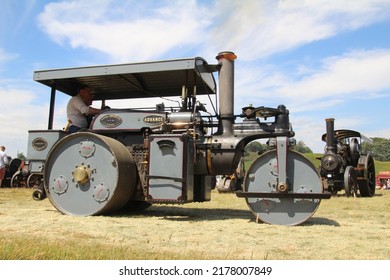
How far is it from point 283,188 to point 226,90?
1.79m

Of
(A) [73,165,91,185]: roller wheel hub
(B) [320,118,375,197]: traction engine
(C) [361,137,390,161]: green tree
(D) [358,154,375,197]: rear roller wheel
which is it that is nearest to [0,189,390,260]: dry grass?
(A) [73,165,91,185]: roller wheel hub

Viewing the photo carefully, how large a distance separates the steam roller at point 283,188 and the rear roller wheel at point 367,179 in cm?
846

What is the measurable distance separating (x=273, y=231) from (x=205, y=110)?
2.52m

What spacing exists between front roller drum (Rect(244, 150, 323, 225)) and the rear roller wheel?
845 centimetres

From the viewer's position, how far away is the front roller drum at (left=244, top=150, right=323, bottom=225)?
17.5ft

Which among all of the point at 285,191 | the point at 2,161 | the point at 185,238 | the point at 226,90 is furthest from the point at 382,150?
the point at 185,238

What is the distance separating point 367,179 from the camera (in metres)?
13.1

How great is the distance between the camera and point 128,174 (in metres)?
6.01

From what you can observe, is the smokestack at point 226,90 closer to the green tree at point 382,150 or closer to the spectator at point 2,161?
the spectator at point 2,161

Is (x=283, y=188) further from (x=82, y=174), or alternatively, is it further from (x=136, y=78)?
(x=136, y=78)

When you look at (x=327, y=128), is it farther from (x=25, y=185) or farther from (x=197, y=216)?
(x=25, y=185)

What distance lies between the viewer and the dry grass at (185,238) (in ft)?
10.3

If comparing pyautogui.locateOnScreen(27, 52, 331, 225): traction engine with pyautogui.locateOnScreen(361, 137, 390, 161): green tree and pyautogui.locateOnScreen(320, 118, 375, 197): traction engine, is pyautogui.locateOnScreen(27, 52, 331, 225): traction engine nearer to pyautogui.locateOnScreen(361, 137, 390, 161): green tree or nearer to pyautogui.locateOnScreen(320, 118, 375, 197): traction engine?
pyautogui.locateOnScreen(320, 118, 375, 197): traction engine
